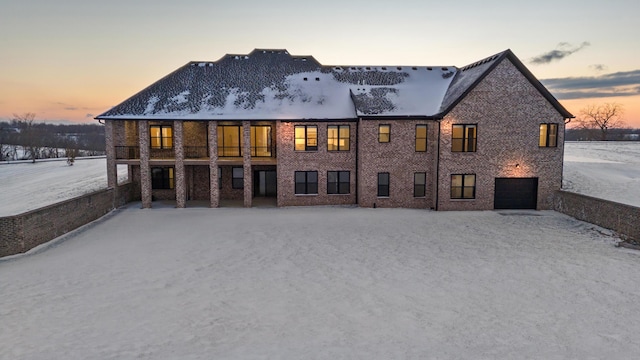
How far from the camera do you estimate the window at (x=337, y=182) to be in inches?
1011

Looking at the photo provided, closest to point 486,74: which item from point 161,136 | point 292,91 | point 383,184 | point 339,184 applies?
point 383,184

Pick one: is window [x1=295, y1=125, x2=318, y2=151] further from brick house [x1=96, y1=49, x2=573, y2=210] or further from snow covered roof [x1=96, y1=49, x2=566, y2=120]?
snow covered roof [x1=96, y1=49, x2=566, y2=120]

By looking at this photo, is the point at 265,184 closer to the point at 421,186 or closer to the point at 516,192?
the point at 421,186

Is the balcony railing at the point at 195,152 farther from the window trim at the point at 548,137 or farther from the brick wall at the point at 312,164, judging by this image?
the window trim at the point at 548,137

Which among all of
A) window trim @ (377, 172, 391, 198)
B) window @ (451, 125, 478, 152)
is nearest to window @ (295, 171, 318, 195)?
window trim @ (377, 172, 391, 198)

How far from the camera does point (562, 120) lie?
24.0 meters

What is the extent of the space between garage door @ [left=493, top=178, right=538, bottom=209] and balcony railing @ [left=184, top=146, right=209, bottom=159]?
21.0 metres

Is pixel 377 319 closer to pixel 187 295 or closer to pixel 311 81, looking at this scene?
pixel 187 295

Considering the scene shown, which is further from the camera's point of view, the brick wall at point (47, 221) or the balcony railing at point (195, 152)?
the balcony railing at point (195, 152)

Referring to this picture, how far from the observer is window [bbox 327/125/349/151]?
25.5m

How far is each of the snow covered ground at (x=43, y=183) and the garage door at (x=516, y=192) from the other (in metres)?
34.7

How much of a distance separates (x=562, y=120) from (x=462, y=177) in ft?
24.7

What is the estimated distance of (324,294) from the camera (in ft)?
36.8

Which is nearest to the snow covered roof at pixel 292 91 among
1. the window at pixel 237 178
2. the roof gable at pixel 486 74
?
the roof gable at pixel 486 74
